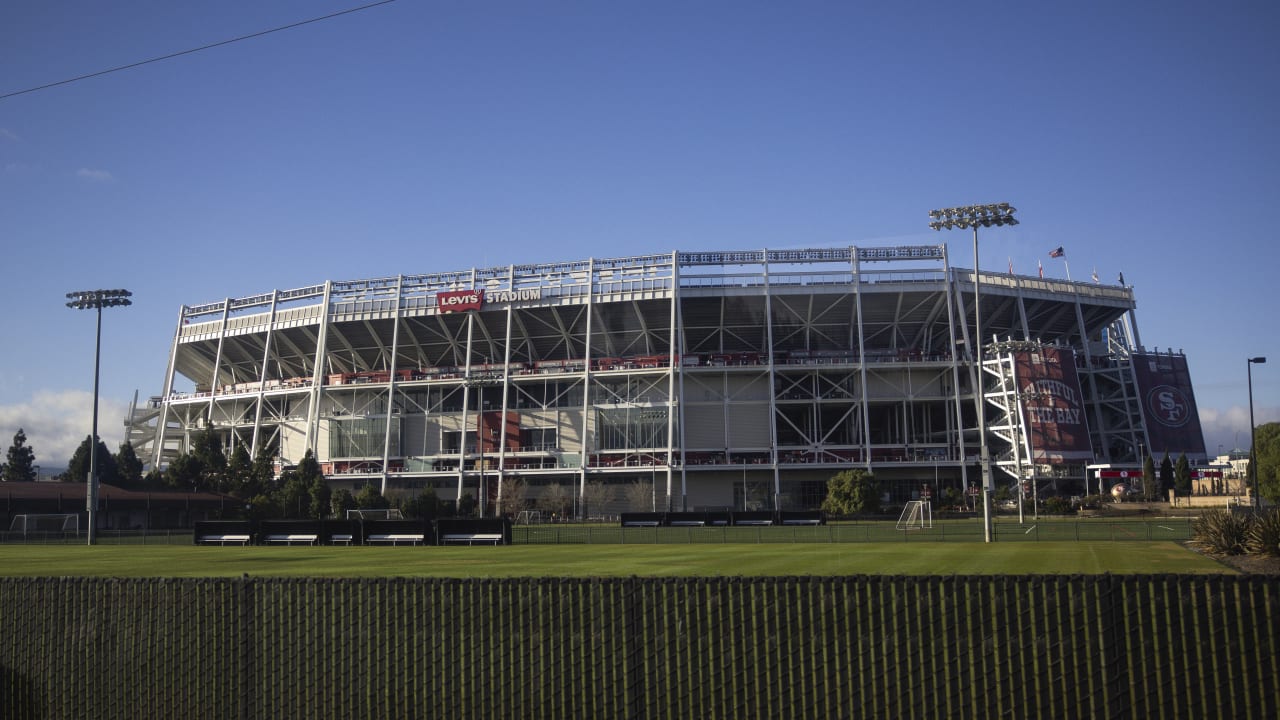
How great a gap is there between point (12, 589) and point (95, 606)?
94 centimetres

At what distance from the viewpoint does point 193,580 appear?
9.07 m

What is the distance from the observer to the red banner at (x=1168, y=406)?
315 feet

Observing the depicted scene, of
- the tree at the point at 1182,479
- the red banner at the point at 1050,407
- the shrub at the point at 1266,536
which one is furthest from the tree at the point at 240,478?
the tree at the point at 1182,479

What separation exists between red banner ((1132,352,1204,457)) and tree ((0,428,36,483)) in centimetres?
10717

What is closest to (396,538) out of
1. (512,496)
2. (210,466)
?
(512,496)

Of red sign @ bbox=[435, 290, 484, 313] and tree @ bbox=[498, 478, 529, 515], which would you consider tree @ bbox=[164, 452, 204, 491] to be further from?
tree @ bbox=[498, 478, 529, 515]

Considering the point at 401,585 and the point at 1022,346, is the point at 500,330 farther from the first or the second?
the point at 401,585

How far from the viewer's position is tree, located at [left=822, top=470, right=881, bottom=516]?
72250mm

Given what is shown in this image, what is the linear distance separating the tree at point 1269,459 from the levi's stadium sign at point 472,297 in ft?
193

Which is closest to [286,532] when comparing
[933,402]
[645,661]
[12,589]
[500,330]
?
[12,589]

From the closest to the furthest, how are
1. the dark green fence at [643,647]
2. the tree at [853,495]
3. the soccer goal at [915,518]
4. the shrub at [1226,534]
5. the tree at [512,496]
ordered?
the dark green fence at [643,647]
the shrub at [1226,534]
the soccer goal at [915,518]
the tree at [853,495]
the tree at [512,496]

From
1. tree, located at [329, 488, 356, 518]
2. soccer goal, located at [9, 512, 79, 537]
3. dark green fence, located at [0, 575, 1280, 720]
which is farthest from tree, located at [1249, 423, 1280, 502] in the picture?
soccer goal, located at [9, 512, 79, 537]

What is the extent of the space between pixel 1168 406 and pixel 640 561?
84.7 m

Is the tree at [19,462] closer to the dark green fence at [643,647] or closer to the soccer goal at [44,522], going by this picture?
the soccer goal at [44,522]
